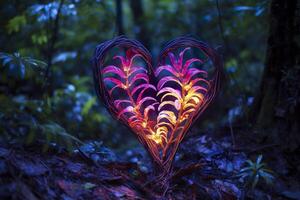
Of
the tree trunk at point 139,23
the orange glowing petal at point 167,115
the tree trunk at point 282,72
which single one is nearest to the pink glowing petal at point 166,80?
the orange glowing petal at point 167,115

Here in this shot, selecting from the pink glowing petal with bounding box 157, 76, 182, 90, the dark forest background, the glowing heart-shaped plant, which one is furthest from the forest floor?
the pink glowing petal with bounding box 157, 76, 182, 90

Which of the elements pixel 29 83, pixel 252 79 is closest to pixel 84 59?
pixel 29 83

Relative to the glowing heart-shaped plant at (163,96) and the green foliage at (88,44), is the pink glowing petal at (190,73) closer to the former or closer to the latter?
the glowing heart-shaped plant at (163,96)

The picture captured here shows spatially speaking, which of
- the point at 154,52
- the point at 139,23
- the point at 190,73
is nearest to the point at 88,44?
the point at 139,23

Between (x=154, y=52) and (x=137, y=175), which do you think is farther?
(x=154, y=52)

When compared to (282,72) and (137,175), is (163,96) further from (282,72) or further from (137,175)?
(282,72)

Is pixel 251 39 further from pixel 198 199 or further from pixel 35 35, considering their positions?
pixel 198 199
